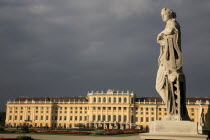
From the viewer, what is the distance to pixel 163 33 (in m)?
6.39

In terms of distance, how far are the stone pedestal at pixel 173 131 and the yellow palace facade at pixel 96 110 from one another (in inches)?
2954

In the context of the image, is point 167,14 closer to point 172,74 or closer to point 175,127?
point 172,74

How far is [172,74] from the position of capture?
6195 millimetres

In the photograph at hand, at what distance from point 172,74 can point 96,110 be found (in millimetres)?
80286

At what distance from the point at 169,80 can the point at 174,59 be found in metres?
0.50

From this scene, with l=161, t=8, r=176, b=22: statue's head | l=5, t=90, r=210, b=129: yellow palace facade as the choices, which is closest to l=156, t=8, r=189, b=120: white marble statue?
l=161, t=8, r=176, b=22: statue's head

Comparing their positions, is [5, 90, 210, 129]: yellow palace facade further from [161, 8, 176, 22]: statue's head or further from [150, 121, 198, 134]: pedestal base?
[150, 121, 198, 134]: pedestal base

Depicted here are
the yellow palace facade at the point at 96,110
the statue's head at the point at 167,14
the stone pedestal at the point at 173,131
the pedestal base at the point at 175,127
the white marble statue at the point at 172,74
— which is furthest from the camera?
the yellow palace facade at the point at 96,110

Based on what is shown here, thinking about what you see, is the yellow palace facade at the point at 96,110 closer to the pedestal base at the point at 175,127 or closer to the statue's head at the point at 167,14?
the statue's head at the point at 167,14

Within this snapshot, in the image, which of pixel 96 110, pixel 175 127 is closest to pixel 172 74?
pixel 175 127

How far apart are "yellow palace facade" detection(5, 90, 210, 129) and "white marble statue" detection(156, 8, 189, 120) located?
7462cm

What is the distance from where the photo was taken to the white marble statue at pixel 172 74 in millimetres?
6203

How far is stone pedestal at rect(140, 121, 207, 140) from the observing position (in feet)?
18.1

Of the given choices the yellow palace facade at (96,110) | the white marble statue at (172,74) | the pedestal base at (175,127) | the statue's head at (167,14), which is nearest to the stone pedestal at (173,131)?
the pedestal base at (175,127)
